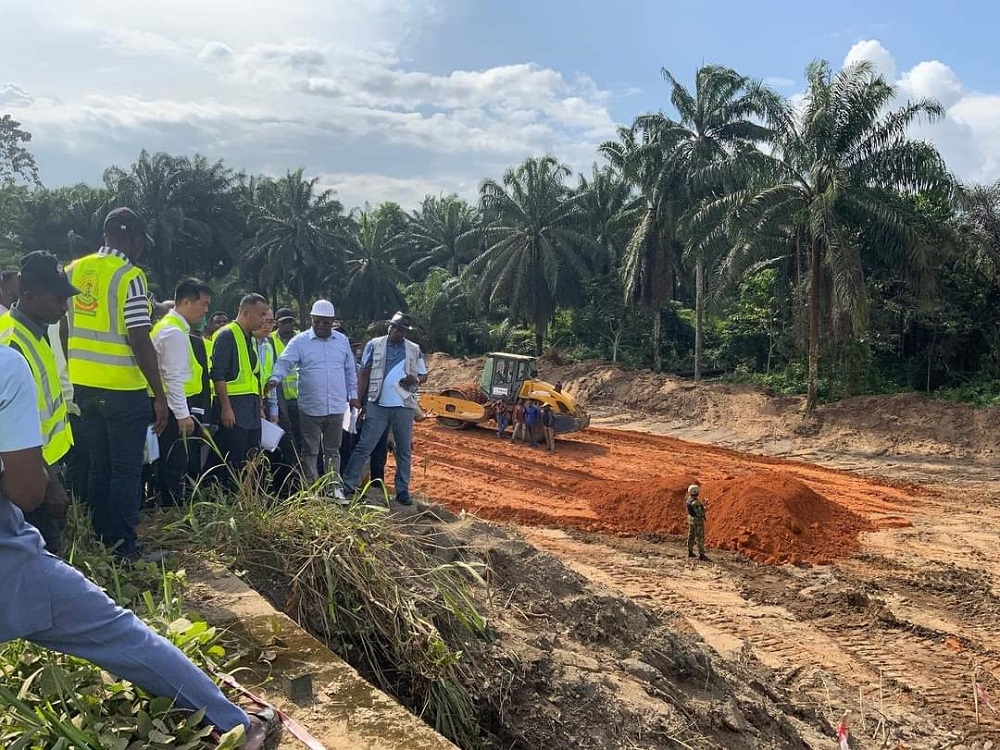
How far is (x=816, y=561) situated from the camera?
30.2ft

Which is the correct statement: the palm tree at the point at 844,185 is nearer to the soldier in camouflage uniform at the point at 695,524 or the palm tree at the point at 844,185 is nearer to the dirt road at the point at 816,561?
the dirt road at the point at 816,561

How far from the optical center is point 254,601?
3.62 metres

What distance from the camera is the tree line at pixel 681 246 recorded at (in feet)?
58.1

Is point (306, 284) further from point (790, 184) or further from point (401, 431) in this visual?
point (401, 431)

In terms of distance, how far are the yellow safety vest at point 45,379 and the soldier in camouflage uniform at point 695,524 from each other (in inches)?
293

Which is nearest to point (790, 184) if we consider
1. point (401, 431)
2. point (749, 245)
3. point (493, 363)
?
point (749, 245)

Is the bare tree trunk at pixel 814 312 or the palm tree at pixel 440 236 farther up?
the palm tree at pixel 440 236

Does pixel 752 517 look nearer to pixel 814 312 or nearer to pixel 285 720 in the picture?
pixel 285 720

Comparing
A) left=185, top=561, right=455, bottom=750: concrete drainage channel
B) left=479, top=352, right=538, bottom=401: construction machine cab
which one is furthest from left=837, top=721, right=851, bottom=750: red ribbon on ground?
left=479, top=352, right=538, bottom=401: construction machine cab

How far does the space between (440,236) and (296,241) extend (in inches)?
354

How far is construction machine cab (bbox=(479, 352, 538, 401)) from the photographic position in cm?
1764

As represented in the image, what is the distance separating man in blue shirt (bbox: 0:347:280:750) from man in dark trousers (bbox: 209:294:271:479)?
10.1ft

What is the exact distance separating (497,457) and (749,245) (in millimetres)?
8704

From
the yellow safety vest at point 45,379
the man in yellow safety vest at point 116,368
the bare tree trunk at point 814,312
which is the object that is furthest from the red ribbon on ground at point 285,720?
the bare tree trunk at point 814,312
